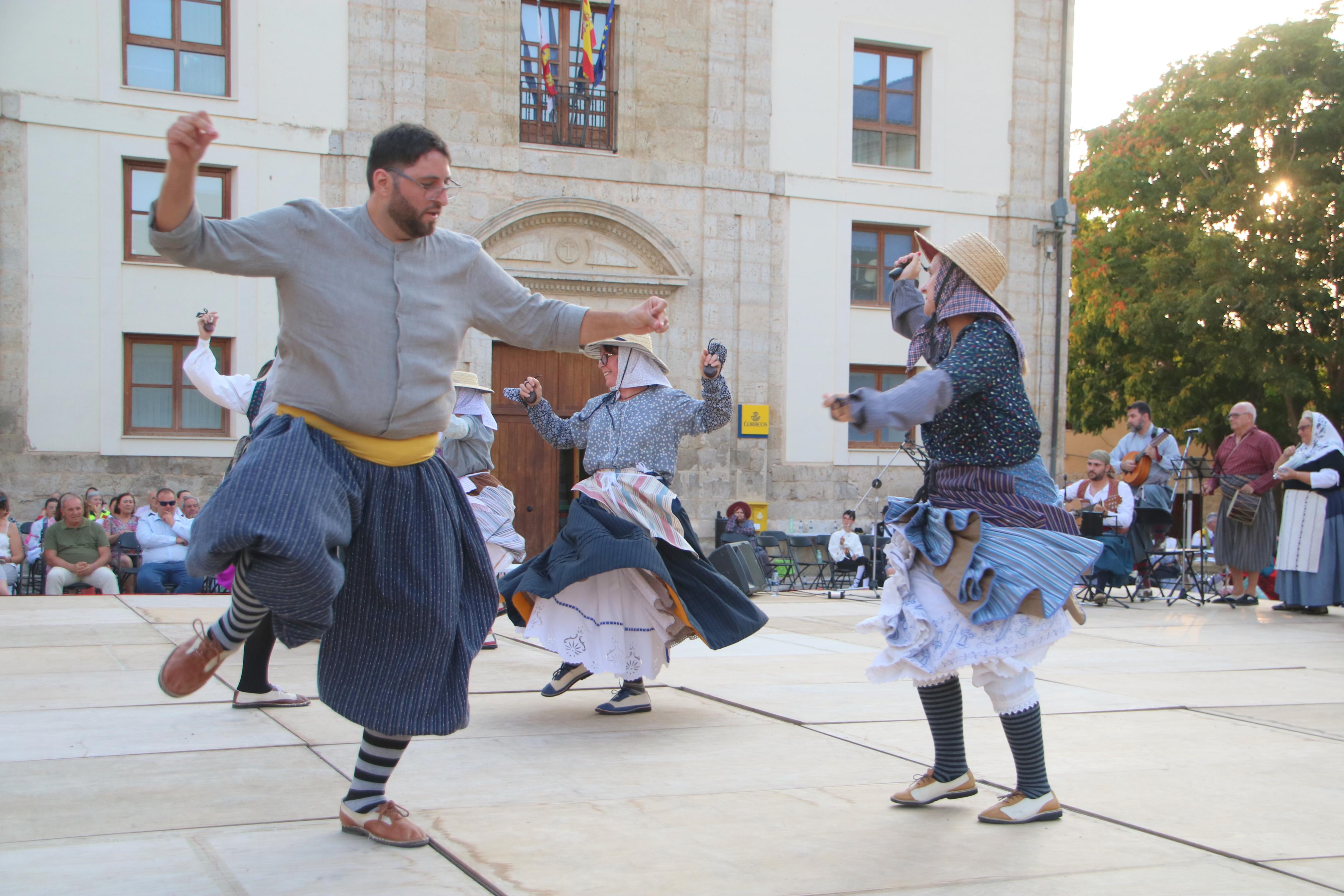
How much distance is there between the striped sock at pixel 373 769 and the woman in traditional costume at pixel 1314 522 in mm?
9478

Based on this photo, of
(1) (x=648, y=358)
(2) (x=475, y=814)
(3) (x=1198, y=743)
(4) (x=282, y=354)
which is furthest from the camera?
(1) (x=648, y=358)

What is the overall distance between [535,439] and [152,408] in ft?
16.9

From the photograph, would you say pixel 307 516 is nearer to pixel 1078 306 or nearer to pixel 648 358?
pixel 648 358

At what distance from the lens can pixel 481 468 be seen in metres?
7.41

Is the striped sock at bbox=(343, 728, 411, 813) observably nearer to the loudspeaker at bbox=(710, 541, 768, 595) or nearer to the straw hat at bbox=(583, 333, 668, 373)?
the straw hat at bbox=(583, 333, 668, 373)

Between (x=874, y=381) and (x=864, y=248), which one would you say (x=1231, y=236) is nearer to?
(x=864, y=248)

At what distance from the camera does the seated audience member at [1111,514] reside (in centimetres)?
1157

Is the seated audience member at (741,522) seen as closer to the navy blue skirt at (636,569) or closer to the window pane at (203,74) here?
the window pane at (203,74)

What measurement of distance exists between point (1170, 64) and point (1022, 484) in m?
26.6

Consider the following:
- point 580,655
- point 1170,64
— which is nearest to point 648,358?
point 580,655

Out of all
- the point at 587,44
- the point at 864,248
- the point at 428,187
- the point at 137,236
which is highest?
the point at 587,44

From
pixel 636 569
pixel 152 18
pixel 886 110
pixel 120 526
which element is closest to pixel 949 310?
pixel 636 569

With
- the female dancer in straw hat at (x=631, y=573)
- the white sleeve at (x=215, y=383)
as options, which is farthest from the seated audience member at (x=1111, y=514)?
the white sleeve at (x=215, y=383)

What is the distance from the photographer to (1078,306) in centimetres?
2900
